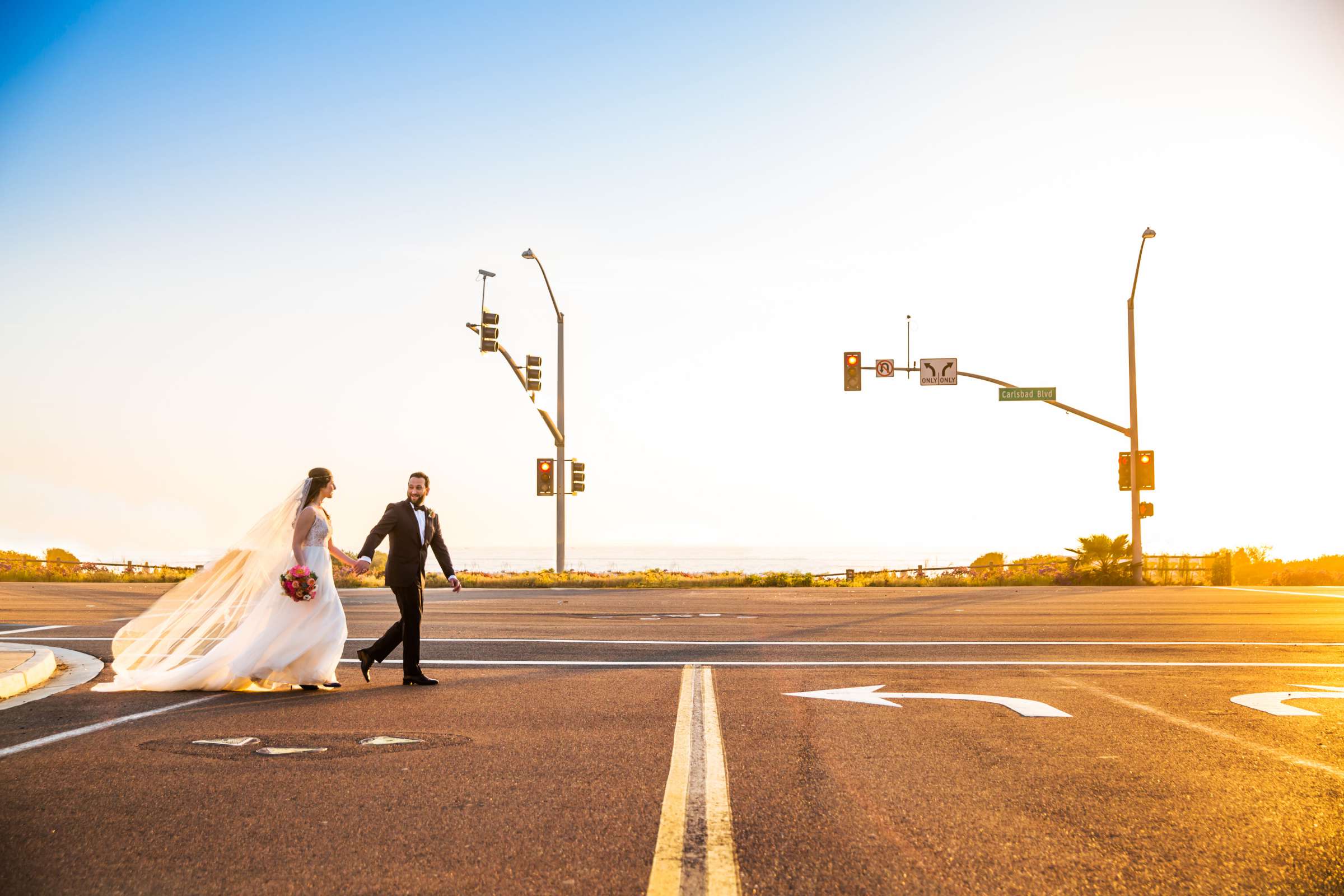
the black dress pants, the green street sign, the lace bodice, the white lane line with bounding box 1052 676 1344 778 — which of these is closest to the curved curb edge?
the lace bodice

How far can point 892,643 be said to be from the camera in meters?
13.4

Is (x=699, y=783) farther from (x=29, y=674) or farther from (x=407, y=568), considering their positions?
(x=29, y=674)

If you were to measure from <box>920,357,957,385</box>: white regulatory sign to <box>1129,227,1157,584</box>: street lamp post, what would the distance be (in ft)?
18.8

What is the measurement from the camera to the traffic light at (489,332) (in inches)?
1125

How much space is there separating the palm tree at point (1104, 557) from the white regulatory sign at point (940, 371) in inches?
292

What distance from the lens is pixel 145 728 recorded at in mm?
7090

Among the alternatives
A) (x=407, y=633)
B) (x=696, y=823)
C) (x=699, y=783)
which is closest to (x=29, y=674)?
(x=407, y=633)

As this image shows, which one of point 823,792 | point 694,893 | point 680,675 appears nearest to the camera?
point 694,893

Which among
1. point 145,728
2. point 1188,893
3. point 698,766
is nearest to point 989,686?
point 698,766

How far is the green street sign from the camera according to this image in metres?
31.9

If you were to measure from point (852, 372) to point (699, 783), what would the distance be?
87.3ft

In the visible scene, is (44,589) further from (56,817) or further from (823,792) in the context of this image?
(823,792)

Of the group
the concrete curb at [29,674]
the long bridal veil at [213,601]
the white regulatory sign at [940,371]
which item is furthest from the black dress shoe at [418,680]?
the white regulatory sign at [940,371]

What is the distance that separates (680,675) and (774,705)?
6.49 feet
